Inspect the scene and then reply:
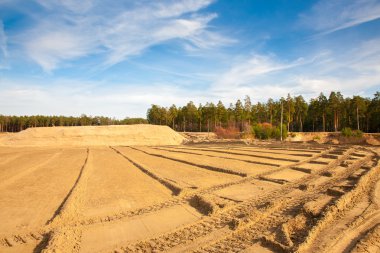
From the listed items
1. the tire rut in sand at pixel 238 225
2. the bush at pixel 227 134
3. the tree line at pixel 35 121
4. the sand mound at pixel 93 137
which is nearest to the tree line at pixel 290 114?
the bush at pixel 227 134

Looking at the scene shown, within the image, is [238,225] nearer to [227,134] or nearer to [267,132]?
[267,132]

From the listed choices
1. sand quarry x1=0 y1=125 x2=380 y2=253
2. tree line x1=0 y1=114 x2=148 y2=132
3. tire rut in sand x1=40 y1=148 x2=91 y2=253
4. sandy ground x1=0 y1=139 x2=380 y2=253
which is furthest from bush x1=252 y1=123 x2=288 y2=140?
tree line x1=0 y1=114 x2=148 y2=132

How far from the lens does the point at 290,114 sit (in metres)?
81.8

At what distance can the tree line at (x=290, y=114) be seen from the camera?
224 ft

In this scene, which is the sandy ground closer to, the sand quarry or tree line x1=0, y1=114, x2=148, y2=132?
the sand quarry

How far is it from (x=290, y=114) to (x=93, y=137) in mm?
54468

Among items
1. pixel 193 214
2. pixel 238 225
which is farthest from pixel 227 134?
pixel 238 225

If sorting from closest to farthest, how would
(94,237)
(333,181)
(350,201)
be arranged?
(94,237) < (350,201) < (333,181)

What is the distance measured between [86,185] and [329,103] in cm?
7142

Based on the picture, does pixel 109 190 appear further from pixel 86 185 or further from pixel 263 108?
pixel 263 108

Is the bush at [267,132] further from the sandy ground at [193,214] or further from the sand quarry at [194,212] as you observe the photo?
the sandy ground at [193,214]

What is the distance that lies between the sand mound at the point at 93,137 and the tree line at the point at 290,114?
19703 mm

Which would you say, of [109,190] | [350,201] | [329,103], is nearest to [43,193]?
[109,190]

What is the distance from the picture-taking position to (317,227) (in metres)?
6.62
